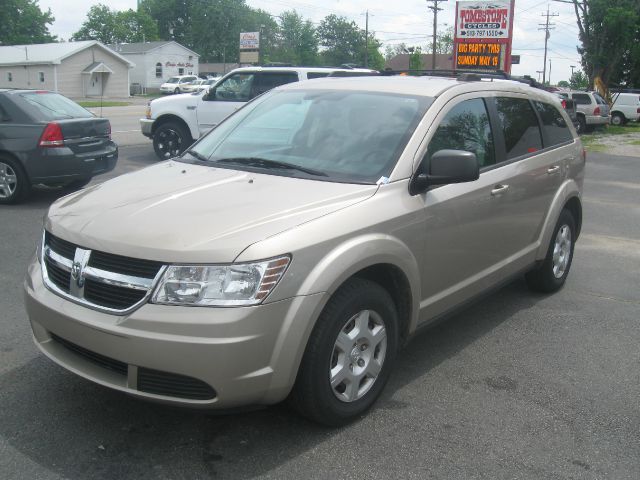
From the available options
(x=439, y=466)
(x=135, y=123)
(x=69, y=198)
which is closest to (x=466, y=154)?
(x=439, y=466)

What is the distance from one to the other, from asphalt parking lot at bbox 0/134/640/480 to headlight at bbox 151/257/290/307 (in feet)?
2.14

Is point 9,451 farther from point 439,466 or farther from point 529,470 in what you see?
point 529,470

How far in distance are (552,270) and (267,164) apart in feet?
9.43

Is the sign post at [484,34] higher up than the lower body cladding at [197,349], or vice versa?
the sign post at [484,34]

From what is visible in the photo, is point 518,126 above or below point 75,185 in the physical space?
above

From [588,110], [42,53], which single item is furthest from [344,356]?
[42,53]

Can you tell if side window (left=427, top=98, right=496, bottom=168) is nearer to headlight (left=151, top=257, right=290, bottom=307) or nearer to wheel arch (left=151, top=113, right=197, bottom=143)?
headlight (left=151, top=257, right=290, bottom=307)

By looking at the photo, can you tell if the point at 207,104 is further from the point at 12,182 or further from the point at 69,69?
the point at 69,69

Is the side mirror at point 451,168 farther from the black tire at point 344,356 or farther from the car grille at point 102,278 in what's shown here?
the car grille at point 102,278

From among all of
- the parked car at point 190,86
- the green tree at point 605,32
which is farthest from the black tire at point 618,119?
the parked car at point 190,86

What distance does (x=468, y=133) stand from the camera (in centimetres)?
454

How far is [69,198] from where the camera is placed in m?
4.03

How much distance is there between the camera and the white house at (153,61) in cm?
7619

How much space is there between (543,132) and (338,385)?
3.09 meters
